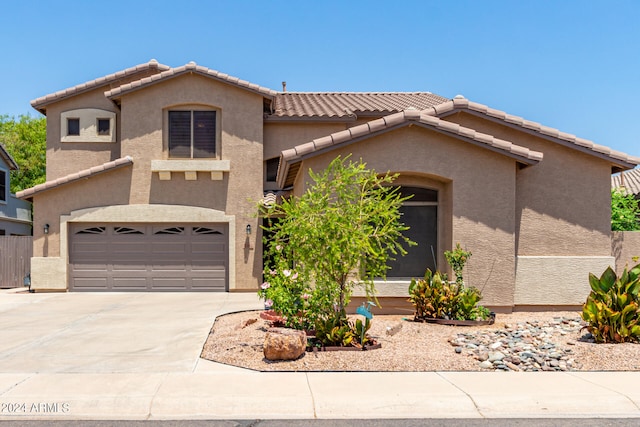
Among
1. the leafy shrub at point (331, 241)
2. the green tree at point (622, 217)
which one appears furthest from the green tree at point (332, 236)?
the green tree at point (622, 217)

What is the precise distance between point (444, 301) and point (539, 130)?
5335 mm

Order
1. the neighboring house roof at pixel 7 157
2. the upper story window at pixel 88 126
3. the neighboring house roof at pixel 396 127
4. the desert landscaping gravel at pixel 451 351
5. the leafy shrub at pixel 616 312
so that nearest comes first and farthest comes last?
1. the desert landscaping gravel at pixel 451 351
2. the leafy shrub at pixel 616 312
3. the neighboring house roof at pixel 396 127
4. the upper story window at pixel 88 126
5. the neighboring house roof at pixel 7 157

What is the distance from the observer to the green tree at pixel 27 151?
39.8 metres

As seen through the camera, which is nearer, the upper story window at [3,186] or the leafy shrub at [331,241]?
the leafy shrub at [331,241]

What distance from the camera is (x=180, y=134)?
19016 millimetres

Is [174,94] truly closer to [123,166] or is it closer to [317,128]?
[123,166]

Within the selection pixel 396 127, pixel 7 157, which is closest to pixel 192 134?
pixel 396 127

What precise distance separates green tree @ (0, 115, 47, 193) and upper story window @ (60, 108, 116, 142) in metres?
21.1

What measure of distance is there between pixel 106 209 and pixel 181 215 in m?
2.46

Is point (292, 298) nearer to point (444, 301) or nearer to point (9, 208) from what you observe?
point (444, 301)

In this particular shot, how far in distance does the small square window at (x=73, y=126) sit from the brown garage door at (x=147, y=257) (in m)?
4.22

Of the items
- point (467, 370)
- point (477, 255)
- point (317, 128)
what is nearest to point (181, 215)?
point (317, 128)

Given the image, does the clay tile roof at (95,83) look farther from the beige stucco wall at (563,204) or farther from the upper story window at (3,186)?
the beige stucco wall at (563,204)

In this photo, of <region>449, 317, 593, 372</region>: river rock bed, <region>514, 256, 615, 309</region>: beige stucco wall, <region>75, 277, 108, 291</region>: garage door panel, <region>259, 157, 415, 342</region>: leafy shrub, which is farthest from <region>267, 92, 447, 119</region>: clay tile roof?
<region>259, 157, 415, 342</region>: leafy shrub
